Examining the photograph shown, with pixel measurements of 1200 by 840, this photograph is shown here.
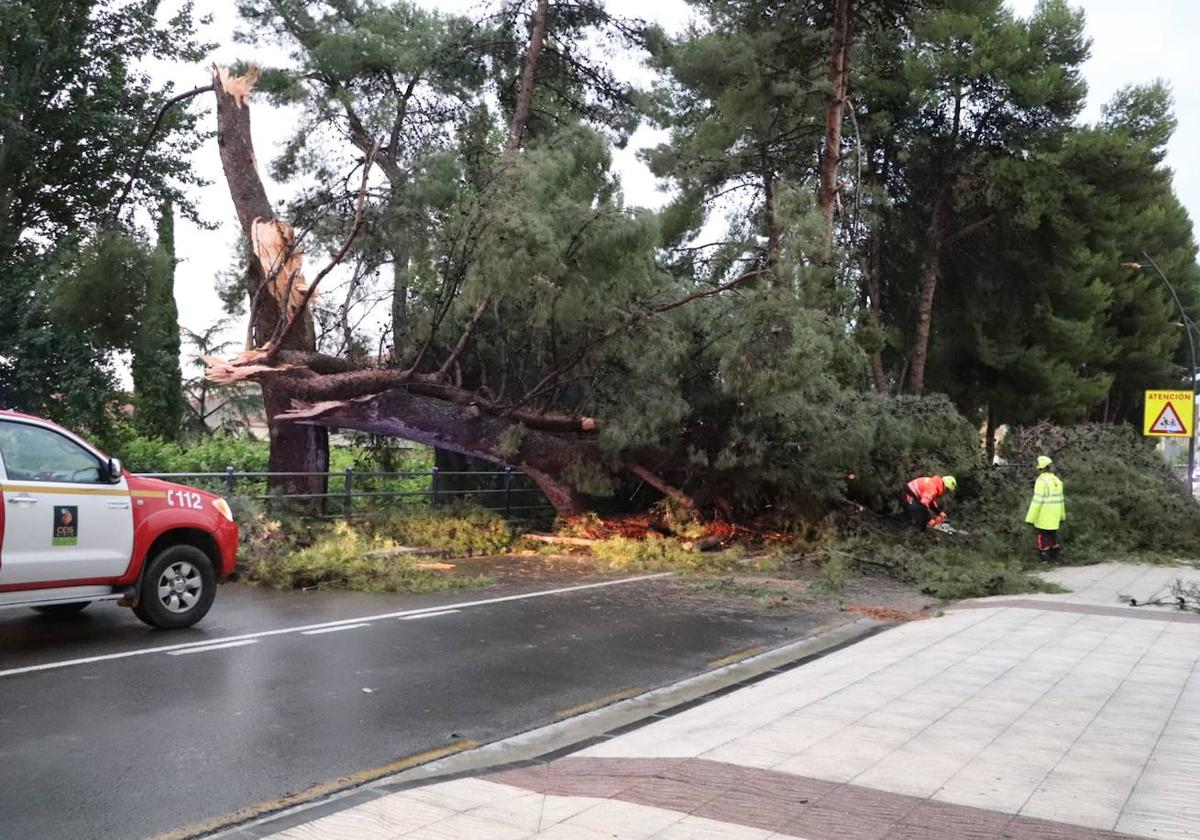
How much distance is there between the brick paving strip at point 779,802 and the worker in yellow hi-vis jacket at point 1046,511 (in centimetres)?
1216

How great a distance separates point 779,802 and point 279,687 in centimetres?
396

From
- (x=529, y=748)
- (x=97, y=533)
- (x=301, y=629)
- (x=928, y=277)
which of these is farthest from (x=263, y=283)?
(x=928, y=277)

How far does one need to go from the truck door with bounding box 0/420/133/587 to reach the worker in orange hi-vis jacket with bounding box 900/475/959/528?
1225 centimetres

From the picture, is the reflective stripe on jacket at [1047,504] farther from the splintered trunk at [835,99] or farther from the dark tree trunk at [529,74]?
the dark tree trunk at [529,74]

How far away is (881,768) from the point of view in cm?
522

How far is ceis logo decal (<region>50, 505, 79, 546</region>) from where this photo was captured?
790 cm

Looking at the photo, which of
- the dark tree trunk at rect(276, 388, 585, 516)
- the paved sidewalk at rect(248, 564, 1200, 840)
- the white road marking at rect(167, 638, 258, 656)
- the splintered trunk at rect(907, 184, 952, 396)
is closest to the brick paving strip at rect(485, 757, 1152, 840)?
the paved sidewalk at rect(248, 564, 1200, 840)

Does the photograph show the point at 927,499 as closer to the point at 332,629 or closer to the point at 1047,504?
the point at 1047,504

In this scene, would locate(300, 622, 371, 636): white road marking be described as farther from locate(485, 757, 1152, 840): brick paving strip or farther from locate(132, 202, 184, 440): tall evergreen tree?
locate(132, 202, 184, 440): tall evergreen tree

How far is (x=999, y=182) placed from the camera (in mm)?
27922

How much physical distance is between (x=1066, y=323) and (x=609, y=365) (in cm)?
2291

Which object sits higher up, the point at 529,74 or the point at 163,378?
the point at 529,74

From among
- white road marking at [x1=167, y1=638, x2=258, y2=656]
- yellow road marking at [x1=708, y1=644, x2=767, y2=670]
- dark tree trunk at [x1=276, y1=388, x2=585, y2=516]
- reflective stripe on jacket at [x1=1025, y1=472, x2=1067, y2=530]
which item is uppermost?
dark tree trunk at [x1=276, y1=388, x2=585, y2=516]

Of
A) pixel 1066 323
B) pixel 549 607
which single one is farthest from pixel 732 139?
pixel 549 607
